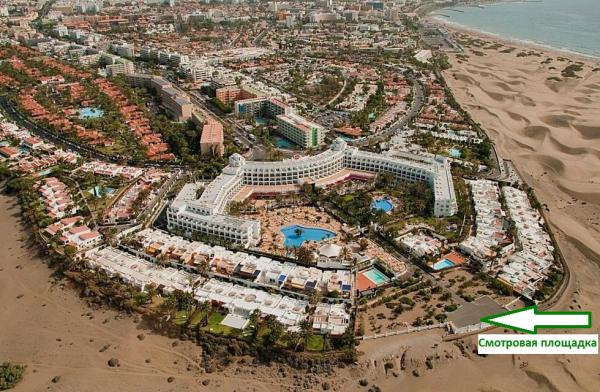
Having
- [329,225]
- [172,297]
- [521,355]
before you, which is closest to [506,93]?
[329,225]

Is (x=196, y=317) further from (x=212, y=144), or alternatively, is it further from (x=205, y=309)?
(x=212, y=144)

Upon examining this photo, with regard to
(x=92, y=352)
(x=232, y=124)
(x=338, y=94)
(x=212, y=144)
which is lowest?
(x=92, y=352)

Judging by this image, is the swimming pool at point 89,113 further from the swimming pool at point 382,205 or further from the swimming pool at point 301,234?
the swimming pool at point 382,205

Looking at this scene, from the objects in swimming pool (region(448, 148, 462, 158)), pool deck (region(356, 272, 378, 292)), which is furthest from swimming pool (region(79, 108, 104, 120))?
pool deck (region(356, 272, 378, 292))

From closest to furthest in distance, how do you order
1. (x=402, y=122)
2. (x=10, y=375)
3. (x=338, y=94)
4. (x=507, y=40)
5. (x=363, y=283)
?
(x=10, y=375) < (x=363, y=283) < (x=402, y=122) < (x=338, y=94) < (x=507, y=40)

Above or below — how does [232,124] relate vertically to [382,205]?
above

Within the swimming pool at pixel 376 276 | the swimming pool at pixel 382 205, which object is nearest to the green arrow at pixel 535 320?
the swimming pool at pixel 376 276

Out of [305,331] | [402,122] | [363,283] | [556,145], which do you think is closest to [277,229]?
[363,283]

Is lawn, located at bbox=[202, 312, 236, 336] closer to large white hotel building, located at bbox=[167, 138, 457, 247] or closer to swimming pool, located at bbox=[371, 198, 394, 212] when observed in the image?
large white hotel building, located at bbox=[167, 138, 457, 247]
